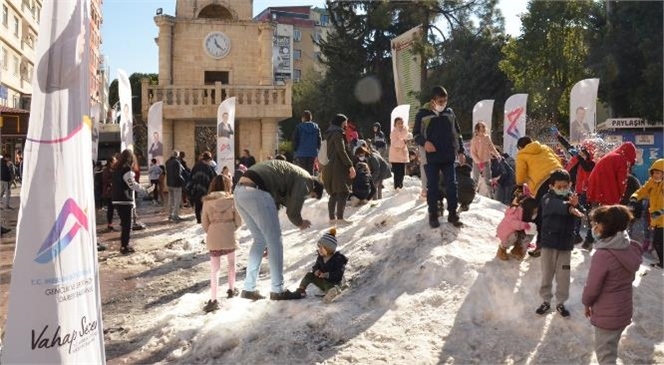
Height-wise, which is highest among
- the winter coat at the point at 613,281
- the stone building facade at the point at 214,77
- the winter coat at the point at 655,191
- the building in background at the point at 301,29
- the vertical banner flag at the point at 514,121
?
the building in background at the point at 301,29

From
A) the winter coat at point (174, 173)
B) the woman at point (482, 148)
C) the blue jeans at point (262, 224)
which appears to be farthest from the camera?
the winter coat at point (174, 173)

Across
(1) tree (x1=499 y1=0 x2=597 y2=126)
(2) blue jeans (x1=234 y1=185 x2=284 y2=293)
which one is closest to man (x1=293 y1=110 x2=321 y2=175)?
(2) blue jeans (x1=234 y1=185 x2=284 y2=293)

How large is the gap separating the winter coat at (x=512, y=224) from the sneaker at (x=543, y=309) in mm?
1095

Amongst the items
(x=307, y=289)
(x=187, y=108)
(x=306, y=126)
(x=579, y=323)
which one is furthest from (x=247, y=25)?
(x=579, y=323)

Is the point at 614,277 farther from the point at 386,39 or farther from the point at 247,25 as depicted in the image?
the point at 386,39

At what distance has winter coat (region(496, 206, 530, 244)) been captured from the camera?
6.98 metres

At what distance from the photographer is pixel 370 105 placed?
139ft

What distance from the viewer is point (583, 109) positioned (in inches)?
563

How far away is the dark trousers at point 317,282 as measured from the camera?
22.9 ft

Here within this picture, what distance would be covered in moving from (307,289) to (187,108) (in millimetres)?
19090

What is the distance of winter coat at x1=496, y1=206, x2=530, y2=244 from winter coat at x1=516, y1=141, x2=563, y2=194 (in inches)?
14.1

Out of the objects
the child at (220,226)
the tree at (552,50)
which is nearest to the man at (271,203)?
the child at (220,226)

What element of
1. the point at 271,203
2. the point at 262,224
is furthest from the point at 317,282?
the point at 271,203

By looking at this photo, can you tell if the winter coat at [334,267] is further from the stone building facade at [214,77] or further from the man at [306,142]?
the stone building facade at [214,77]
